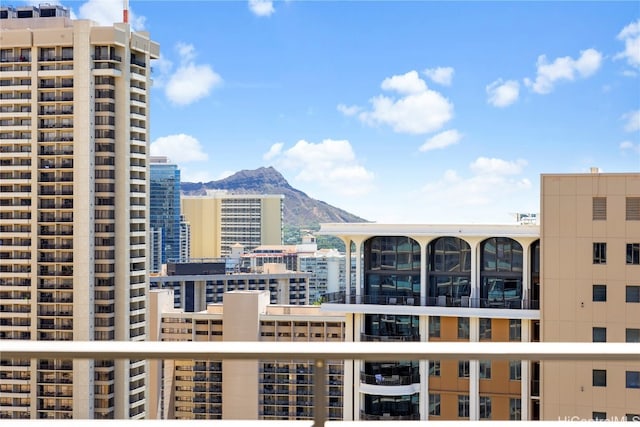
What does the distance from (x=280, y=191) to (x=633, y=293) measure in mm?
21386

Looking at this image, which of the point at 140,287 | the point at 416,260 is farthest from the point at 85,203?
the point at 416,260

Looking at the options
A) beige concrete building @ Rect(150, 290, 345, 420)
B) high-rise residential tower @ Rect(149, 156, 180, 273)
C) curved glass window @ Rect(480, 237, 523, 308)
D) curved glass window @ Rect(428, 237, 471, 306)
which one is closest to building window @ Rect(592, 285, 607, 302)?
curved glass window @ Rect(480, 237, 523, 308)

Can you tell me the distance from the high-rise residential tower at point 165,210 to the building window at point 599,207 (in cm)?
1582

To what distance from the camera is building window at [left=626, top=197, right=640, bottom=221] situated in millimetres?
9930

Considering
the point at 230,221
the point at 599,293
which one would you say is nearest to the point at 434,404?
the point at 599,293

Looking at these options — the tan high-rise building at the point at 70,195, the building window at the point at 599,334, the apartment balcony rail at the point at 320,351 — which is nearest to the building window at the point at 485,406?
the building window at the point at 599,334

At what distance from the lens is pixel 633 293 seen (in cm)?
1018

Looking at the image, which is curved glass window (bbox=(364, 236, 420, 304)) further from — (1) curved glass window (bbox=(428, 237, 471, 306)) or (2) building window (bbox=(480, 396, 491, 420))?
(2) building window (bbox=(480, 396, 491, 420))

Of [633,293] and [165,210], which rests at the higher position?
[165,210]

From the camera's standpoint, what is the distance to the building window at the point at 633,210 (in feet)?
32.6

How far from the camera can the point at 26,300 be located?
16.9 meters

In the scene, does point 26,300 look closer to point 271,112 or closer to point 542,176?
point 542,176

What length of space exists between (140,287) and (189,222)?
11279 mm

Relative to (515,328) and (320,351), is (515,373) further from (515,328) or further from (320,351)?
(320,351)
